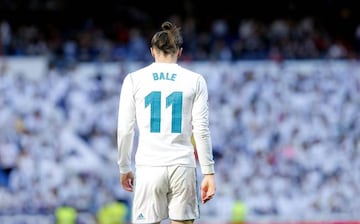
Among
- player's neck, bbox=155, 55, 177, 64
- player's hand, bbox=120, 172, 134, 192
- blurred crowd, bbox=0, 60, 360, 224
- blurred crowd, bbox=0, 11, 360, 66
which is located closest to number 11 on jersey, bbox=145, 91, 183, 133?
player's neck, bbox=155, 55, 177, 64

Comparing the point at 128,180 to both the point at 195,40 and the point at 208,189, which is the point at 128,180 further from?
the point at 195,40

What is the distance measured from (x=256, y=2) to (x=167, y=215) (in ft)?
59.6

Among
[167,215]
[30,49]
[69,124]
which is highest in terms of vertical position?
[30,49]

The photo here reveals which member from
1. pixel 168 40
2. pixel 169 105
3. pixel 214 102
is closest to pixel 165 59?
pixel 168 40

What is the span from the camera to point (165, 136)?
6.85m

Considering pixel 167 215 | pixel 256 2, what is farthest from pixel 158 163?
pixel 256 2

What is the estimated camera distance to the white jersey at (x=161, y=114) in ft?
22.4

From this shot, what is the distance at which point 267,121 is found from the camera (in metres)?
20.7

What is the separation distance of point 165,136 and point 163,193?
0.36 metres

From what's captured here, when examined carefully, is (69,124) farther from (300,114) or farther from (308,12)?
(308,12)

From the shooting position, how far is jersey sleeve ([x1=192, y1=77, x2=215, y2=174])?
677 cm

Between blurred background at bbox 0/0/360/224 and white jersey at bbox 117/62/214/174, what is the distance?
1062cm

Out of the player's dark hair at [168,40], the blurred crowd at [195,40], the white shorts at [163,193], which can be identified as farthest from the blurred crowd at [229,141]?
the player's dark hair at [168,40]

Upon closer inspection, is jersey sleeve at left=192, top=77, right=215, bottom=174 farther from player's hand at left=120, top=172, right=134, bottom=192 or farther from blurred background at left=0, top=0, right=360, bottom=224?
blurred background at left=0, top=0, right=360, bottom=224
